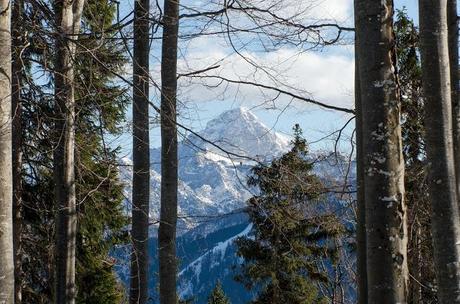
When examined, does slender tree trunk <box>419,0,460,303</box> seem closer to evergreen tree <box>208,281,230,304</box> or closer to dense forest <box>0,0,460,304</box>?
dense forest <box>0,0,460,304</box>

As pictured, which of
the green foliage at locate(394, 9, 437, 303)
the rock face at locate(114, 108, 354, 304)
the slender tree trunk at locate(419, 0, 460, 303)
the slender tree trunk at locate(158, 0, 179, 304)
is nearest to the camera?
the slender tree trunk at locate(419, 0, 460, 303)

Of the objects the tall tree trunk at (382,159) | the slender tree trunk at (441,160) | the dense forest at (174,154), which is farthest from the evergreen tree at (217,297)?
the tall tree trunk at (382,159)

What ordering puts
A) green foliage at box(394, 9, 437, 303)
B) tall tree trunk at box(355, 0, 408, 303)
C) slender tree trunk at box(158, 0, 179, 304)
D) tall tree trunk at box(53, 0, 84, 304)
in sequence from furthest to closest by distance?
green foliage at box(394, 9, 437, 303), slender tree trunk at box(158, 0, 179, 304), tall tree trunk at box(53, 0, 84, 304), tall tree trunk at box(355, 0, 408, 303)

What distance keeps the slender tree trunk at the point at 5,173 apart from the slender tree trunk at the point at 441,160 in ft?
9.74

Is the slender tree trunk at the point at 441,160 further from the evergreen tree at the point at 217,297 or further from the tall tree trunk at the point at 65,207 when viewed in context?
the evergreen tree at the point at 217,297

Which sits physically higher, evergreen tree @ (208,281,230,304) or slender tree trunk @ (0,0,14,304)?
slender tree trunk @ (0,0,14,304)

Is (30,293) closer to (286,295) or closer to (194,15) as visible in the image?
(194,15)

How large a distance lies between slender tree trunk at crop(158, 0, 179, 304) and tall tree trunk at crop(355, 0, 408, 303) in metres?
3.46

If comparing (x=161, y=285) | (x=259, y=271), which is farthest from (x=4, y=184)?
(x=259, y=271)

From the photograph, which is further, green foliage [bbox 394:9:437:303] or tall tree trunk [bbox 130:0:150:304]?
green foliage [bbox 394:9:437:303]

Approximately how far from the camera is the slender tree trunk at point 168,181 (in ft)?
21.2

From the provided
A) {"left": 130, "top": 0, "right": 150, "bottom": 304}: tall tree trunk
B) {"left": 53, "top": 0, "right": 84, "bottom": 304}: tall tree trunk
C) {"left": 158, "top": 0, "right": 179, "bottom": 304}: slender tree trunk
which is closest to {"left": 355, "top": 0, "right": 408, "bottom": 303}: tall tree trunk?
{"left": 158, "top": 0, "right": 179, "bottom": 304}: slender tree trunk

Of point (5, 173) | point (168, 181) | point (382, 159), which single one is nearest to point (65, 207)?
point (168, 181)

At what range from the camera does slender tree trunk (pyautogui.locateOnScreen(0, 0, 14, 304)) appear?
3340 millimetres
